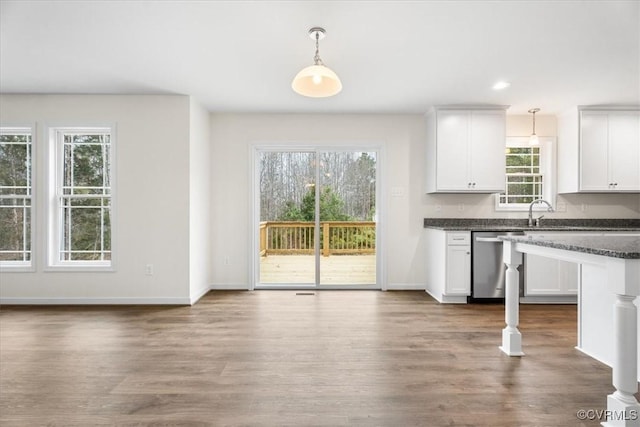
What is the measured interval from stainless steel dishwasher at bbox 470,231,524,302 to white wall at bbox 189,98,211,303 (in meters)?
3.42

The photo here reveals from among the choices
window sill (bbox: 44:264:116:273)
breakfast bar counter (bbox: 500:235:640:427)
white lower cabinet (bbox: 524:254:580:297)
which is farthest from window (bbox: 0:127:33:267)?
white lower cabinet (bbox: 524:254:580:297)

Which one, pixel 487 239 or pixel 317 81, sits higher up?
pixel 317 81

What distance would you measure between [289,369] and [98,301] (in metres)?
3.01

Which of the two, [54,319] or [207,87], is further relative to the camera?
[207,87]

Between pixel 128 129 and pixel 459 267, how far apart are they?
14.2ft

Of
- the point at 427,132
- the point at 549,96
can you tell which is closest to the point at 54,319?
the point at 427,132

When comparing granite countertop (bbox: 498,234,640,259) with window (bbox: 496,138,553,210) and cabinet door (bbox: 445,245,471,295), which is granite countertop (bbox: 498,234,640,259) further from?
window (bbox: 496,138,553,210)

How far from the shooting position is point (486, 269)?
14.1 feet

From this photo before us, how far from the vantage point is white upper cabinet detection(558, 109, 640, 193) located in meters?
4.55

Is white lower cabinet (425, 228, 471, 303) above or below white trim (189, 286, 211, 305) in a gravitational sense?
above

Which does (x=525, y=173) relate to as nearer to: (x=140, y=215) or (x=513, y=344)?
(x=513, y=344)

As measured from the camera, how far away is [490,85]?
3873 mm

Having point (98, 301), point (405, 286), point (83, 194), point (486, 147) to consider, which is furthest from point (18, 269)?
point (486, 147)

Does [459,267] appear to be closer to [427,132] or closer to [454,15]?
[427,132]
